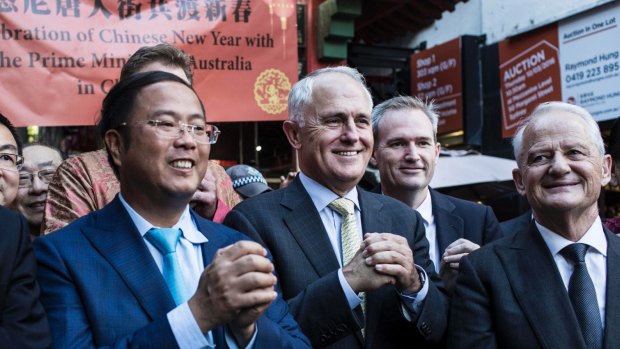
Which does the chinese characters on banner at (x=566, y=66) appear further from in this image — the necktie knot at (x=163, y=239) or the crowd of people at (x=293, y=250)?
the necktie knot at (x=163, y=239)

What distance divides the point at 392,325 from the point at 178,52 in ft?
5.05

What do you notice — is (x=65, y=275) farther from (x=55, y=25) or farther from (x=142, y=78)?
(x=55, y=25)

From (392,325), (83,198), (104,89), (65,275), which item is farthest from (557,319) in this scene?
(104,89)

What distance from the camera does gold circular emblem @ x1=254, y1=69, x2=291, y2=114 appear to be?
4.99 meters

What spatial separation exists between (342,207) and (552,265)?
31.4 inches

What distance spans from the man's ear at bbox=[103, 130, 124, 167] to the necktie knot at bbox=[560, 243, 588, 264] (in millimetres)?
1570

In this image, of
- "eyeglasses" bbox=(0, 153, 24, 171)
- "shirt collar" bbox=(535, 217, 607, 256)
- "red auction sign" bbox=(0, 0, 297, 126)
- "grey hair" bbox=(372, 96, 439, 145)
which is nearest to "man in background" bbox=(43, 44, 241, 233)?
"eyeglasses" bbox=(0, 153, 24, 171)

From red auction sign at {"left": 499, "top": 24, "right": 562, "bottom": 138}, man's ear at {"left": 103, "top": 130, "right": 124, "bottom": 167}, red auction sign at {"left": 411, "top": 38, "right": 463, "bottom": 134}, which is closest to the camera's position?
man's ear at {"left": 103, "top": 130, "right": 124, "bottom": 167}

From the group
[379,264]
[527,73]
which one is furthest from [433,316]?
[527,73]

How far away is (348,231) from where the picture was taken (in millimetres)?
2459

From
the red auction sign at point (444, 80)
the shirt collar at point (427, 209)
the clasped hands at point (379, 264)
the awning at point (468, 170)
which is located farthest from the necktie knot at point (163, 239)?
the red auction sign at point (444, 80)

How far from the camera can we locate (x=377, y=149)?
3.48 m

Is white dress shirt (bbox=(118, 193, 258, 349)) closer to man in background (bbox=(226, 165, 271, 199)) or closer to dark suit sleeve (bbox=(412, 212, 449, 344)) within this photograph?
dark suit sleeve (bbox=(412, 212, 449, 344))

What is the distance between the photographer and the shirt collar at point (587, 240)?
2.28 meters
